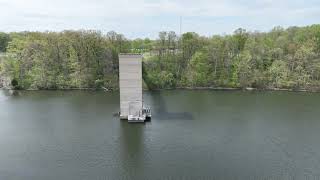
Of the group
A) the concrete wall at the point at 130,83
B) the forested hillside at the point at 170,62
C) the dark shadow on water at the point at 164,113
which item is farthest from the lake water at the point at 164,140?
the forested hillside at the point at 170,62

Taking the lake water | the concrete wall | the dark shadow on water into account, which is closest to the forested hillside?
the lake water

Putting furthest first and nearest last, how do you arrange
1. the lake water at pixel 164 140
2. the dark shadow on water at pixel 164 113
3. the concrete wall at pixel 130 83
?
the dark shadow on water at pixel 164 113, the concrete wall at pixel 130 83, the lake water at pixel 164 140

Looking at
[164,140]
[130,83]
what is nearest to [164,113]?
[130,83]

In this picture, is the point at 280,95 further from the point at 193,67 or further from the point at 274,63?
the point at 193,67

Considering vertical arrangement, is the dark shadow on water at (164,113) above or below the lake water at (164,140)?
above

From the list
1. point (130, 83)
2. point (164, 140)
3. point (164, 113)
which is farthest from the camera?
point (164, 113)

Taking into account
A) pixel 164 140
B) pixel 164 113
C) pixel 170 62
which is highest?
pixel 170 62

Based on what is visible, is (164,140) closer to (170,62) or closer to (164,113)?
(164,113)

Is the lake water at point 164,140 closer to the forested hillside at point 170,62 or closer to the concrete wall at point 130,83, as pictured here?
the concrete wall at point 130,83
